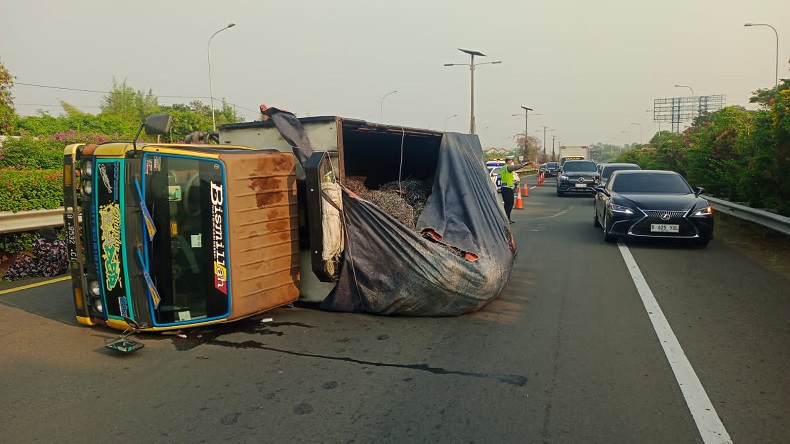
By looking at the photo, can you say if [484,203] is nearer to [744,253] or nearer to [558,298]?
[558,298]

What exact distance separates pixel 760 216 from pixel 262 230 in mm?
9560

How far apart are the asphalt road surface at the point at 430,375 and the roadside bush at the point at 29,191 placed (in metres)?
2.53

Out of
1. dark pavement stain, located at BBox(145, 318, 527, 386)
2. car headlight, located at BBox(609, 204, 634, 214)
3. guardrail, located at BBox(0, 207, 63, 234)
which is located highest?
guardrail, located at BBox(0, 207, 63, 234)

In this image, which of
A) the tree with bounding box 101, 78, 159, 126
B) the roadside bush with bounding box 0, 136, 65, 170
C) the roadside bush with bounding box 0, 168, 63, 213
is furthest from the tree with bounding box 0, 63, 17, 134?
the tree with bounding box 101, 78, 159, 126

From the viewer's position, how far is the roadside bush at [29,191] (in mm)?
9078

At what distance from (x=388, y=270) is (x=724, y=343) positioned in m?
3.19

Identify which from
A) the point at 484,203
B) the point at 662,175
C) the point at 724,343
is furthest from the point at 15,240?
the point at 662,175

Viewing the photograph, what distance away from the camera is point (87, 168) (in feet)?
16.9

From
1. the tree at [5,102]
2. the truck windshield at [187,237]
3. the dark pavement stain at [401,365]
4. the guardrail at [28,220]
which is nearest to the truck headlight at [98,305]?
the truck windshield at [187,237]

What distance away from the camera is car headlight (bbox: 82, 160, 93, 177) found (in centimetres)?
512

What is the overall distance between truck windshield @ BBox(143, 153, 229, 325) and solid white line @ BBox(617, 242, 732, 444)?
3.79m

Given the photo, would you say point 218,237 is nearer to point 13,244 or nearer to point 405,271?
point 405,271

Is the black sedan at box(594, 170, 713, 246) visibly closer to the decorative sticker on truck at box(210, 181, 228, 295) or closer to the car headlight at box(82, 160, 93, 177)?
the decorative sticker on truck at box(210, 181, 228, 295)

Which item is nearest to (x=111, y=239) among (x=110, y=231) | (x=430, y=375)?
(x=110, y=231)
